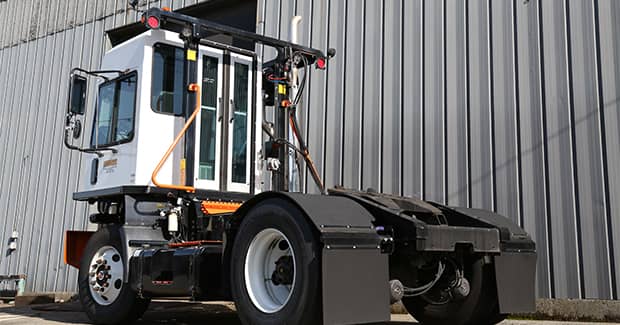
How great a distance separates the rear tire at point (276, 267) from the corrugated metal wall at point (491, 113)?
13.6 ft

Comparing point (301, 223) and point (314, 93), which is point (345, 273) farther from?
point (314, 93)

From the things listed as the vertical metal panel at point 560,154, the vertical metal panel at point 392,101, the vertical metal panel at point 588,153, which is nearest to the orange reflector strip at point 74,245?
the vertical metal panel at point 392,101

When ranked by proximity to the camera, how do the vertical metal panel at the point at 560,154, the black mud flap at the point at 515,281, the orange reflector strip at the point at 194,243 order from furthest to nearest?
the vertical metal panel at the point at 560,154 → the orange reflector strip at the point at 194,243 → the black mud flap at the point at 515,281

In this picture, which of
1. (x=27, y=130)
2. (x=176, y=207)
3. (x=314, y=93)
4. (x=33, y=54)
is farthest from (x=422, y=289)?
(x=33, y=54)

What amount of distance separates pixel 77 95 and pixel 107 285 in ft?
6.95

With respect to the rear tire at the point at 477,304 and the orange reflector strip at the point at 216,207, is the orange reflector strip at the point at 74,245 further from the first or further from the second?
the rear tire at the point at 477,304

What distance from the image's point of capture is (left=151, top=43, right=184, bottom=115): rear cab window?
7.06 meters

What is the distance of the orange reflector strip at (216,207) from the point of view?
6.72 m

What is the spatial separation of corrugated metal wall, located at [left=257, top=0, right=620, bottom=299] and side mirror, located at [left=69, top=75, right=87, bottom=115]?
12.7 feet

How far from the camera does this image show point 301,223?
4.54 m

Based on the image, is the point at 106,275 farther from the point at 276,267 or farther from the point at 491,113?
the point at 491,113

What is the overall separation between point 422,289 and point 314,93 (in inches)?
227

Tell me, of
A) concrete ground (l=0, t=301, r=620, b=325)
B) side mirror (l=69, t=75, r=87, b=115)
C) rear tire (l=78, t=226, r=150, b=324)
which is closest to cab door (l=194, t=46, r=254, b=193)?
rear tire (l=78, t=226, r=150, b=324)

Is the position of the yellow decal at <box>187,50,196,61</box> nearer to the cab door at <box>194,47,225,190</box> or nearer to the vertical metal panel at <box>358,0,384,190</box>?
the cab door at <box>194,47,225,190</box>
